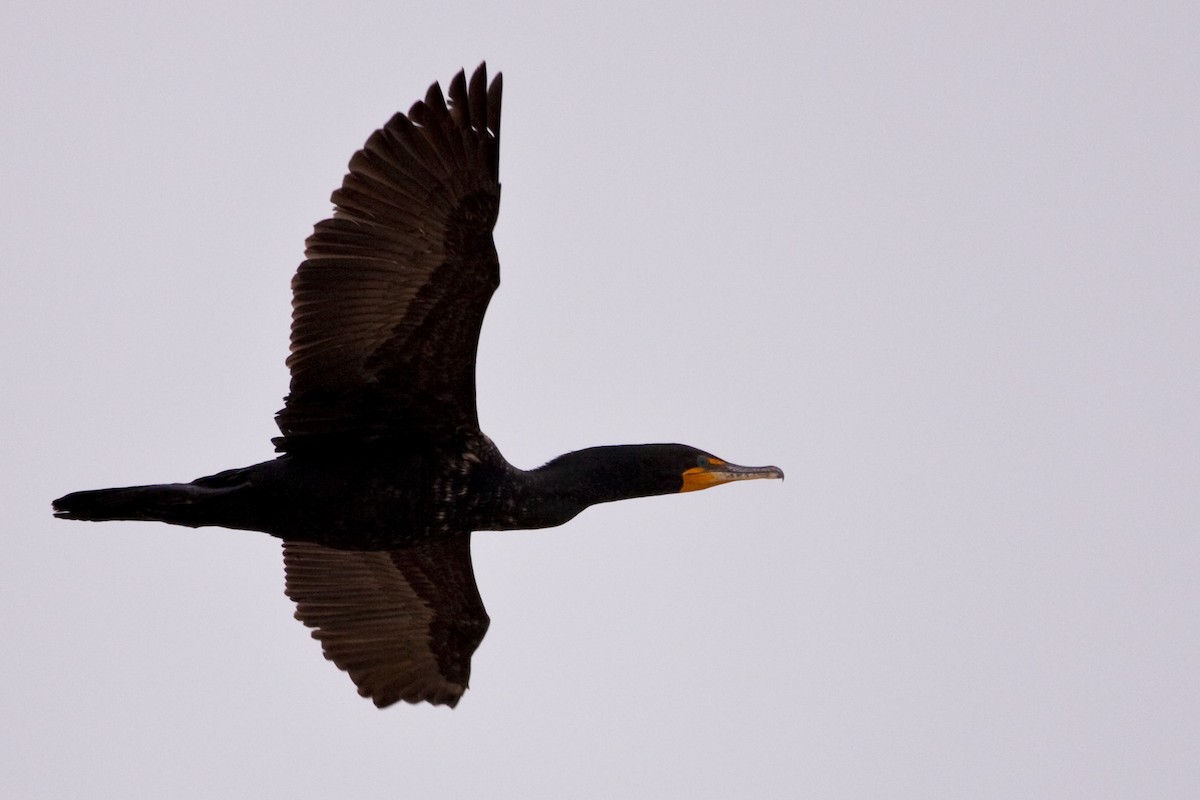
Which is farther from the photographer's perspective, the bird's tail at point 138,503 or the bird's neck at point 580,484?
the bird's neck at point 580,484

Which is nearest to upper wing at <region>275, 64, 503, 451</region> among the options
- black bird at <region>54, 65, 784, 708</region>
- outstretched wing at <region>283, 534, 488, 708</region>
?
black bird at <region>54, 65, 784, 708</region>

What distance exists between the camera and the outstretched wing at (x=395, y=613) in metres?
10.7

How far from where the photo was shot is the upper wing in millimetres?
8789

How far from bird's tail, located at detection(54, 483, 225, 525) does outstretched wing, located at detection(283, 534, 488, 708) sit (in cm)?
166

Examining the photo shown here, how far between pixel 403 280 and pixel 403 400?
0.72 metres

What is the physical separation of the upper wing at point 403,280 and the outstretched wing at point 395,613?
1.53m

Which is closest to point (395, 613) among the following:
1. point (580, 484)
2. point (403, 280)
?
point (580, 484)

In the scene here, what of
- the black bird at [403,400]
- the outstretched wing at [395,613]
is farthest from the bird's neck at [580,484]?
the outstretched wing at [395,613]

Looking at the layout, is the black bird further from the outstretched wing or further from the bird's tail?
the outstretched wing

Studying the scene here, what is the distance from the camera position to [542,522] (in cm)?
954

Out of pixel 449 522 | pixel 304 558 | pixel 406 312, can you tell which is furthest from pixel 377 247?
pixel 304 558

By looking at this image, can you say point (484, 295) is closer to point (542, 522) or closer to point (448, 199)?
point (448, 199)

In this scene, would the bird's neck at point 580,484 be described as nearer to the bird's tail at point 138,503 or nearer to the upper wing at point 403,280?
the upper wing at point 403,280

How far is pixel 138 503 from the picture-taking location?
903 cm
